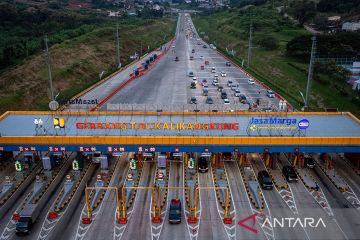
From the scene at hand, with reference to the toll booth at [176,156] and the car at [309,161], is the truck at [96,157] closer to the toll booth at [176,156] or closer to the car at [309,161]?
the toll booth at [176,156]

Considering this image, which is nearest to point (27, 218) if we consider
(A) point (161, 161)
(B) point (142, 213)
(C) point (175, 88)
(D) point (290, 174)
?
(B) point (142, 213)

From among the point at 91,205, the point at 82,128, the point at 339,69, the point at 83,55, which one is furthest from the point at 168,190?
the point at 83,55

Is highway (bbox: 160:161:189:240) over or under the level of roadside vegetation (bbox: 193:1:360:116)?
under

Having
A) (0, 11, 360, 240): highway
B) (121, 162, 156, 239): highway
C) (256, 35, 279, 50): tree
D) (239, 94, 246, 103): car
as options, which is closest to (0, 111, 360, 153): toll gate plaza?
(121, 162, 156, 239): highway

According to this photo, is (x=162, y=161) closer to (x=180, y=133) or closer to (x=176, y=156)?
(x=176, y=156)

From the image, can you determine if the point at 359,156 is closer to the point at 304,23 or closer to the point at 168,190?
the point at 168,190

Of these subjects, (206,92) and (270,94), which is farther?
(206,92)

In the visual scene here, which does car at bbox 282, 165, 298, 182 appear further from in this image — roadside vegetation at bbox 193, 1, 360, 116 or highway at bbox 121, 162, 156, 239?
roadside vegetation at bbox 193, 1, 360, 116
